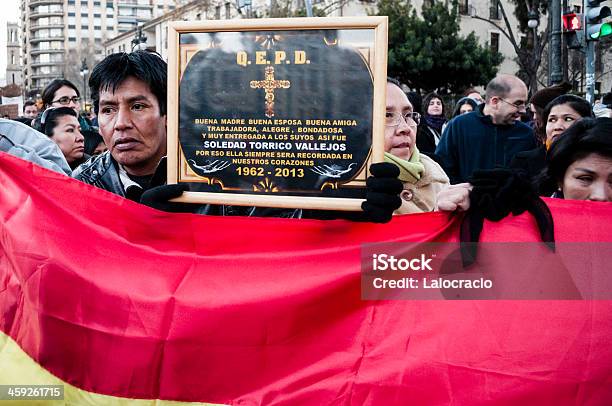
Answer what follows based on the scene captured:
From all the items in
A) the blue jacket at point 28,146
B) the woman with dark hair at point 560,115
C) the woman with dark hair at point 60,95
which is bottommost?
the blue jacket at point 28,146

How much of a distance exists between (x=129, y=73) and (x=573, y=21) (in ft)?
35.6

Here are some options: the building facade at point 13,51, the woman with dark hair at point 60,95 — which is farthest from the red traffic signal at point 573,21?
the building facade at point 13,51

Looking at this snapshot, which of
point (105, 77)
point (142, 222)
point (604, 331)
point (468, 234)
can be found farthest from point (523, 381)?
point (105, 77)

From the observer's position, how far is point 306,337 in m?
2.53

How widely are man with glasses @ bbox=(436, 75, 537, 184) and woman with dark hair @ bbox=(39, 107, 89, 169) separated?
2.97m

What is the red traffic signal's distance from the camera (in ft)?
39.9

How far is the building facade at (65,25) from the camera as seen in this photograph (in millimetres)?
133750

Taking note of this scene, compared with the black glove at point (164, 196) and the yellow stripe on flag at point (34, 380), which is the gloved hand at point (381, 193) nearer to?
the black glove at point (164, 196)

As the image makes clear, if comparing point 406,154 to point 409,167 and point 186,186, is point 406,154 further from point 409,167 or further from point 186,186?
point 186,186

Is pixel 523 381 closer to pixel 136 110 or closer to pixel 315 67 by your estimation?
pixel 315 67

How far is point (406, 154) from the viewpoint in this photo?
337 cm

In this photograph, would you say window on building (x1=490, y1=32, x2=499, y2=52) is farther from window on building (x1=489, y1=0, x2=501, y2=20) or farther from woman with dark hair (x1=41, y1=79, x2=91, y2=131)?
woman with dark hair (x1=41, y1=79, x2=91, y2=131)

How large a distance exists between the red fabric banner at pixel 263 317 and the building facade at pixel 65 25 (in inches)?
5256

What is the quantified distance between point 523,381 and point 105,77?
2135 millimetres
